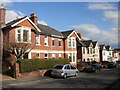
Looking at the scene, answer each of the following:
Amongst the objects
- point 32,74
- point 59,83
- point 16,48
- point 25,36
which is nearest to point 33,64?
point 32,74

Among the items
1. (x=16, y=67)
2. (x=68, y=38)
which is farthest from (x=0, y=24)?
(x=68, y=38)

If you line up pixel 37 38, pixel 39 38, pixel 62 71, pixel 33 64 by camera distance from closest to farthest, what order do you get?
pixel 62 71
pixel 33 64
pixel 37 38
pixel 39 38

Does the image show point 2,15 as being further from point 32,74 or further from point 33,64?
point 32,74

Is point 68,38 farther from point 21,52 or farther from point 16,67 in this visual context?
point 16,67

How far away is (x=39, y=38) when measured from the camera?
29.0 metres

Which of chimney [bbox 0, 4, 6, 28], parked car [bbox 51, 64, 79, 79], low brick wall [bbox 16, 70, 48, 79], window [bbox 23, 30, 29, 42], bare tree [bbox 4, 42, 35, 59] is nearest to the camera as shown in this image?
low brick wall [bbox 16, 70, 48, 79]

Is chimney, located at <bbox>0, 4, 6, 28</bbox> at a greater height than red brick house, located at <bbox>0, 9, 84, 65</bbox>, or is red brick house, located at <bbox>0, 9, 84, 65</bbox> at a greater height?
chimney, located at <bbox>0, 4, 6, 28</bbox>

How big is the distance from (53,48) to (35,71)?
11091mm

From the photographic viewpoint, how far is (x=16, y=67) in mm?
19016

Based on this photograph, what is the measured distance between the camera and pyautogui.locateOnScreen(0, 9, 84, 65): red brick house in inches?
955

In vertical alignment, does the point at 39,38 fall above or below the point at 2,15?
below

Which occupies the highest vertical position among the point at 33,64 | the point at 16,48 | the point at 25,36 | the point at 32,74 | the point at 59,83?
the point at 25,36

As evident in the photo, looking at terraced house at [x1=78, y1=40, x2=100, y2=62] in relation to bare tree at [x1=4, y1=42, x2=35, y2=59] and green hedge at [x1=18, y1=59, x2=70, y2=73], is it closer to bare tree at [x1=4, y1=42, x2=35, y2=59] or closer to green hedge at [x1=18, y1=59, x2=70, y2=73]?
green hedge at [x1=18, y1=59, x2=70, y2=73]

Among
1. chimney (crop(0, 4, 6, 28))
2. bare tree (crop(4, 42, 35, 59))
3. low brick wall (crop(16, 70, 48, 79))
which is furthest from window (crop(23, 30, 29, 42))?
low brick wall (crop(16, 70, 48, 79))
